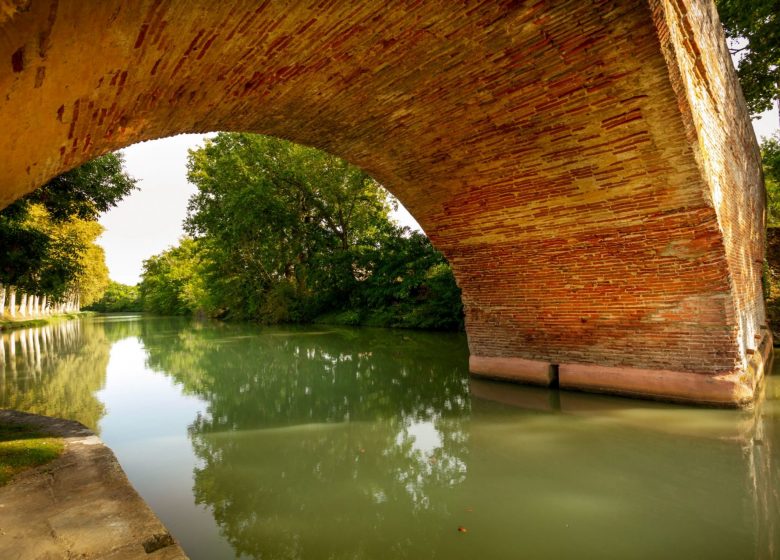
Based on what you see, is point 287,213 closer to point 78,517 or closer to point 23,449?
point 23,449

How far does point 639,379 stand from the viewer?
570 centimetres

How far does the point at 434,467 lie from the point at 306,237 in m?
19.1

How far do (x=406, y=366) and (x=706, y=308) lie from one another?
532 centimetres

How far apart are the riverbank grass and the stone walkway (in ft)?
0.30

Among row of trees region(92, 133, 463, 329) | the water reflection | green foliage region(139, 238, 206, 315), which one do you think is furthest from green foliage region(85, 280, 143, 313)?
the water reflection

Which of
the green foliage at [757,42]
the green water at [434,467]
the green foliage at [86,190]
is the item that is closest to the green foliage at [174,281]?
the green foliage at [86,190]

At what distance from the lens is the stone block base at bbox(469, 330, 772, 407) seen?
201 inches

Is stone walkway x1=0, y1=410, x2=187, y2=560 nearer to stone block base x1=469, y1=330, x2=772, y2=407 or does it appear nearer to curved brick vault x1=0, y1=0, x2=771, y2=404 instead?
curved brick vault x1=0, y1=0, x2=771, y2=404

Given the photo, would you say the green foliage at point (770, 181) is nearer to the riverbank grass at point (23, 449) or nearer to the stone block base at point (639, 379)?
the stone block base at point (639, 379)

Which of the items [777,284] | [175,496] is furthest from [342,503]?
[777,284]

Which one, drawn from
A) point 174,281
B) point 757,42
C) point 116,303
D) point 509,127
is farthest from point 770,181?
point 116,303

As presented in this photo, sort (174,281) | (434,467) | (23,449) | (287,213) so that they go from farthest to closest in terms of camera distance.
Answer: (174,281), (287,213), (434,467), (23,449)

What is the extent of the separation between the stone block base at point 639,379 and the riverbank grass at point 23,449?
18.8ft

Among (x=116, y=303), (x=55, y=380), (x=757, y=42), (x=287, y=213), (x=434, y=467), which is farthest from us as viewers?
(x=116, y=303)
